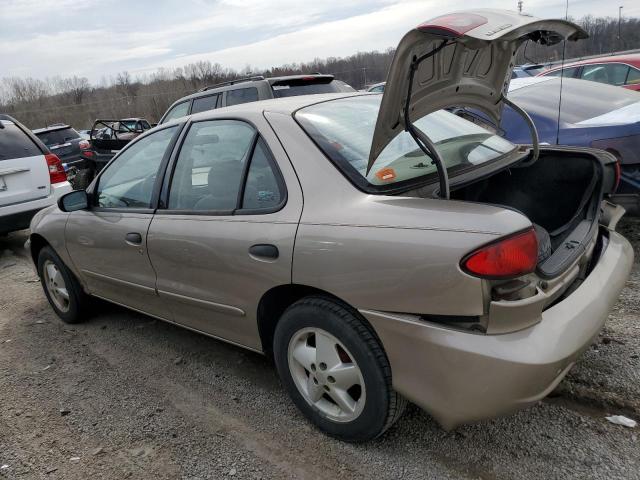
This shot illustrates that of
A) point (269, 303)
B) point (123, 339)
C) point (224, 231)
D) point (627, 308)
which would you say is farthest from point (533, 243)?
point (123, 339)

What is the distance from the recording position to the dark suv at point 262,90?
732 centimetres

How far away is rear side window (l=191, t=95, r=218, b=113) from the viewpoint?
7965 mm

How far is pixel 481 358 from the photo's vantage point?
1876 mm

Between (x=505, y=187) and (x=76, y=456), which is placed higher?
(x=505, y=187)

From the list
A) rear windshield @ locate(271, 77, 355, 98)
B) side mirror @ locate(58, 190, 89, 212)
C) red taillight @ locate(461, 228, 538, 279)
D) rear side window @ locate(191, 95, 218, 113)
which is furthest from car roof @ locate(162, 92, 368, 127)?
rear side window @ locate(191, 95, 218, 113)

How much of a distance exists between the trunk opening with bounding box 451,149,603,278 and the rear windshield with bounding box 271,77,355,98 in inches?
184

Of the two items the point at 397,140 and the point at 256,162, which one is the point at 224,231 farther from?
the point at 397,140

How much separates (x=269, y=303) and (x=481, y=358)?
112 centimetres

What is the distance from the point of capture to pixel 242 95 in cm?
752

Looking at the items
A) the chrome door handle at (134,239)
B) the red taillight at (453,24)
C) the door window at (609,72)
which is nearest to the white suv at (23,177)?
the chrome door handle at (134,239)

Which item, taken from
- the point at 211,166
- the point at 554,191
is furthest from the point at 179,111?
the point at 554,191

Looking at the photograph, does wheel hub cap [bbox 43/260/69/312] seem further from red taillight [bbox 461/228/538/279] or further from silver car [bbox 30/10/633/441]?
red taillight [bbox 461/228/538/279]

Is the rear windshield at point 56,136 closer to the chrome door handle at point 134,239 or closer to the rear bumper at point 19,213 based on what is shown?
the rear bumper at point 19,213

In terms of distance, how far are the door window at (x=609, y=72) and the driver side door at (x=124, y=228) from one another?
33.4 feet
